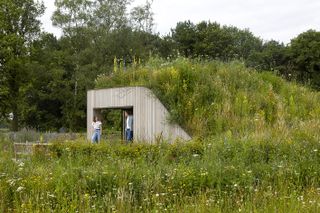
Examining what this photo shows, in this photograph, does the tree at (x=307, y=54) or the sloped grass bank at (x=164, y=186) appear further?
the tree at (x=307, y=54)

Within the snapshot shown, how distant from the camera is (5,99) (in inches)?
1436

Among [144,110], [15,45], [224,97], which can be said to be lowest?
[144,110]

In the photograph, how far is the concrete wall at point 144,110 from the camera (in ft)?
52.5

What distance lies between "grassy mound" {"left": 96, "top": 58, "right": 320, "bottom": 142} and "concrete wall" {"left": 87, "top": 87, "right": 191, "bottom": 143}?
0.27m

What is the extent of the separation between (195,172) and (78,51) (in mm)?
40526

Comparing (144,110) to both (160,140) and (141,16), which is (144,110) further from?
(141,16)

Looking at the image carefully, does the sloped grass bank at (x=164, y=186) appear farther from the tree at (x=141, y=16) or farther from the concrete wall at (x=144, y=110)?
the tree at (x=141, y=16)

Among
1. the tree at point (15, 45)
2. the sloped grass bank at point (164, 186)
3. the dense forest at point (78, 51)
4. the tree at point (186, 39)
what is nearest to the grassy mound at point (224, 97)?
the sloped grass bank at point (164, 186)

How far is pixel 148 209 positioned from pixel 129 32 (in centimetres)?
3857

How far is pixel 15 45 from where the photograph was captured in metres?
37.2

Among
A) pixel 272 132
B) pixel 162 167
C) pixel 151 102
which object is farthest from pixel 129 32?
pixel 162 167

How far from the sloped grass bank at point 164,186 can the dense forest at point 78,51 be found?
2813 cm

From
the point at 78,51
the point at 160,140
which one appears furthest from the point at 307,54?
the point at 160,140

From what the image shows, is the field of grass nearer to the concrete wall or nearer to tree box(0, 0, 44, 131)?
the concrete wall
